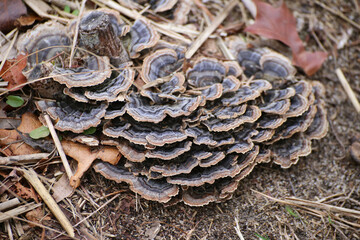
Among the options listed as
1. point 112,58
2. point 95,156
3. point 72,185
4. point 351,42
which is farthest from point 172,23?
point 351,42

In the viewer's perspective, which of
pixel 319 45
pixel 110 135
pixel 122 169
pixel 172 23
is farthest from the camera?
pixel 319 45

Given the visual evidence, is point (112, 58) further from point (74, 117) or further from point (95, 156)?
point (95, 156)

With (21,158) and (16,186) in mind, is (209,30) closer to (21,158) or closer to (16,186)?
(21,158)

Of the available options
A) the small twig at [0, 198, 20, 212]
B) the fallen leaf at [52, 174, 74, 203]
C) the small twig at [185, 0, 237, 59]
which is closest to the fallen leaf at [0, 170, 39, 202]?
the small twig at [0, 198, 20, 212]

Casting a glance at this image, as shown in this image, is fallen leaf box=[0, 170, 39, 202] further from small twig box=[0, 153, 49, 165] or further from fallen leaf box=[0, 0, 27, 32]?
fallen leaf box=[0, 0, 27, 32]

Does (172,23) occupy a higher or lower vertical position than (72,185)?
higher

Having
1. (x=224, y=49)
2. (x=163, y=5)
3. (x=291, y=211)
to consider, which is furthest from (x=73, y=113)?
(x=291, y=211)
